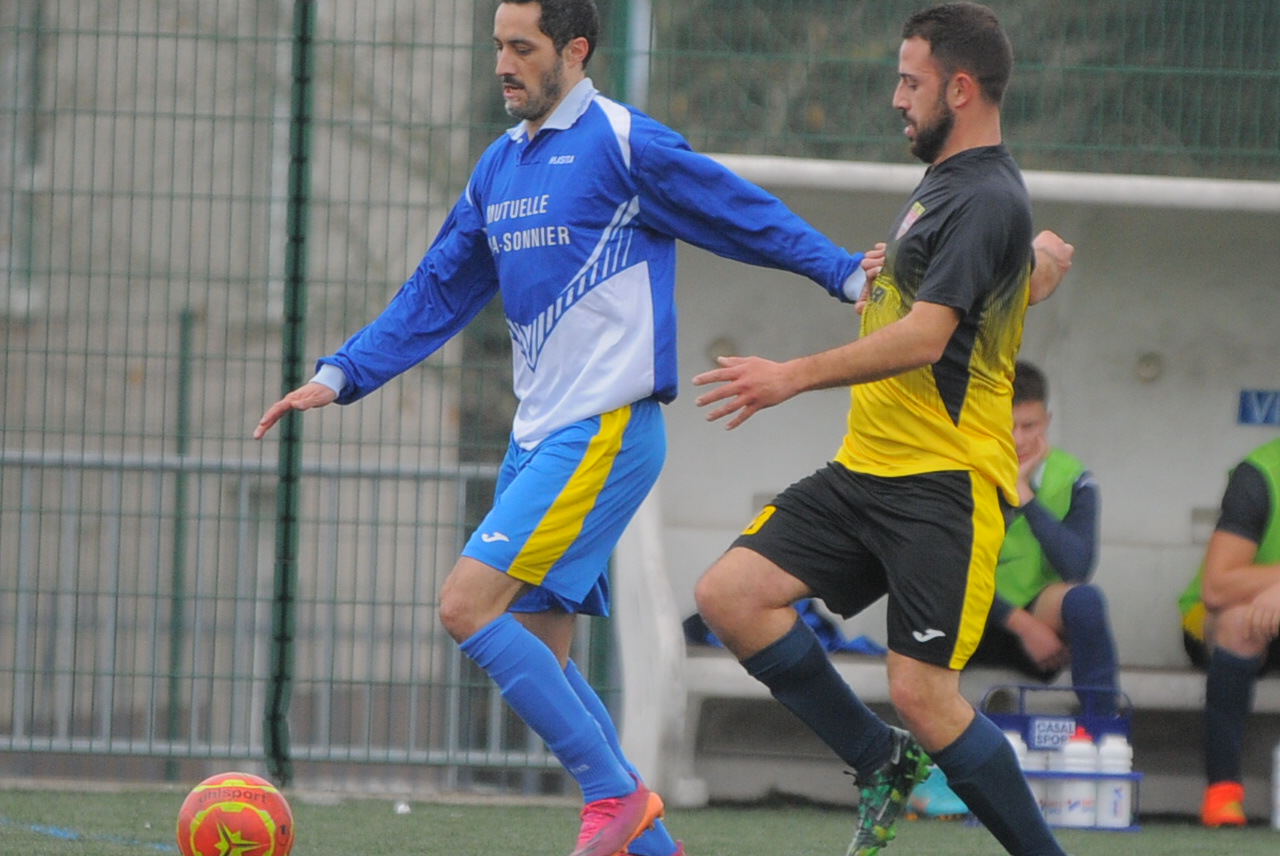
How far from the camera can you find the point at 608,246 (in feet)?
14.4

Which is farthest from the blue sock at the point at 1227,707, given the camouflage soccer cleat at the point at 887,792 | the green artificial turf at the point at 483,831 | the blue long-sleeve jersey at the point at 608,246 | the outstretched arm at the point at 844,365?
the outstretched arm at the point at 844,365

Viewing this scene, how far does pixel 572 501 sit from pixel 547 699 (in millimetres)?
→ 439

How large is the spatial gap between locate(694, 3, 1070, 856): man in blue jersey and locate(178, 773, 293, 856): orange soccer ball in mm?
1052

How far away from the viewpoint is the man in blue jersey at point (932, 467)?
3934 millimetres

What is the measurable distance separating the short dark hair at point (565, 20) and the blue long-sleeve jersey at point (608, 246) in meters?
0.14

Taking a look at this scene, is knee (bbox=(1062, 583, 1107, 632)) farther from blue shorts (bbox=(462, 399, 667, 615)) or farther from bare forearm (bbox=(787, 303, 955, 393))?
bare forearm (bbox=(787, 303, 955, 393))

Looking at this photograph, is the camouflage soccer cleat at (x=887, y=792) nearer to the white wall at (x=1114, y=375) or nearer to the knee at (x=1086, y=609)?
the knee at (x=1086, y=609)

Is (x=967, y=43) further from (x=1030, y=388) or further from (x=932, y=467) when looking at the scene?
(x=1030, y=388)

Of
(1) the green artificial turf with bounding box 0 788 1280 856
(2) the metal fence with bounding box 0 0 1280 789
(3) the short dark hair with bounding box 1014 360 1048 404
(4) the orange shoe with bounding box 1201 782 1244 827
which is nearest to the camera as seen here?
(1) the green artificial turf with bounding box 0 788 1280 856

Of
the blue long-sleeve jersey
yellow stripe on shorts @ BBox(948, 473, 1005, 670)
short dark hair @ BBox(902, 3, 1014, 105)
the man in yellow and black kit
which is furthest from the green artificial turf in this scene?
short dark hair @ BBox(902, 3, 1014, 105)

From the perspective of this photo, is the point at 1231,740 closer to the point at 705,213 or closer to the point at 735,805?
the point at 735,805

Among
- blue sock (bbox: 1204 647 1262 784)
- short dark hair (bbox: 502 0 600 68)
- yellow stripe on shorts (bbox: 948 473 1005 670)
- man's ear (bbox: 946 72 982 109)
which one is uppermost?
short dark hair (bbox: 502 0 600 68)

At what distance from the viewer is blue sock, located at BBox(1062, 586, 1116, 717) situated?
19.3ft

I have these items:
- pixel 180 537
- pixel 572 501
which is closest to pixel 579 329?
pixel 572 501
